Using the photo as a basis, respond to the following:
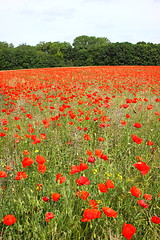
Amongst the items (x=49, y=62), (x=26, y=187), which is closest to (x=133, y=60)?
(x=49, y=62)

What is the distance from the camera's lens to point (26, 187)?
77.4 inches

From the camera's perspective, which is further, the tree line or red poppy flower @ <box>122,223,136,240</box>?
the tree line

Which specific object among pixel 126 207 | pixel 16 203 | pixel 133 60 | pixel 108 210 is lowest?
pixel 126 207

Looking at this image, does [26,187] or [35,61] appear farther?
[35,61]

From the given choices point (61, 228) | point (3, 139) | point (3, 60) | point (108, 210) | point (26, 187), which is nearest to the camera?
point (108, 210)

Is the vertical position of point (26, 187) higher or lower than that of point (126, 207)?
higher

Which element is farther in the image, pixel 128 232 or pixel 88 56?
pixel 88 56

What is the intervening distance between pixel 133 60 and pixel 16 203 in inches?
1243

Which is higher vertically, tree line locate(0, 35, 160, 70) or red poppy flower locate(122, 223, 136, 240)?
tree line locate(0, 35, 160, 70)

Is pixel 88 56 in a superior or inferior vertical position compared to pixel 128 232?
superior

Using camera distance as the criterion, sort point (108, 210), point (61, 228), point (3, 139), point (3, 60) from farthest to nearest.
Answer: point (3, 60) → point (3, 139) → point (61, 228) → point (108, 210)

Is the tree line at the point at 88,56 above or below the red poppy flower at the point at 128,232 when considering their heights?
above

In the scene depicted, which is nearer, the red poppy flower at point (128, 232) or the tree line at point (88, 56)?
the red poppy flower at point (128, 232)

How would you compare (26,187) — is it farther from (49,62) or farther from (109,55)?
(109,55)
